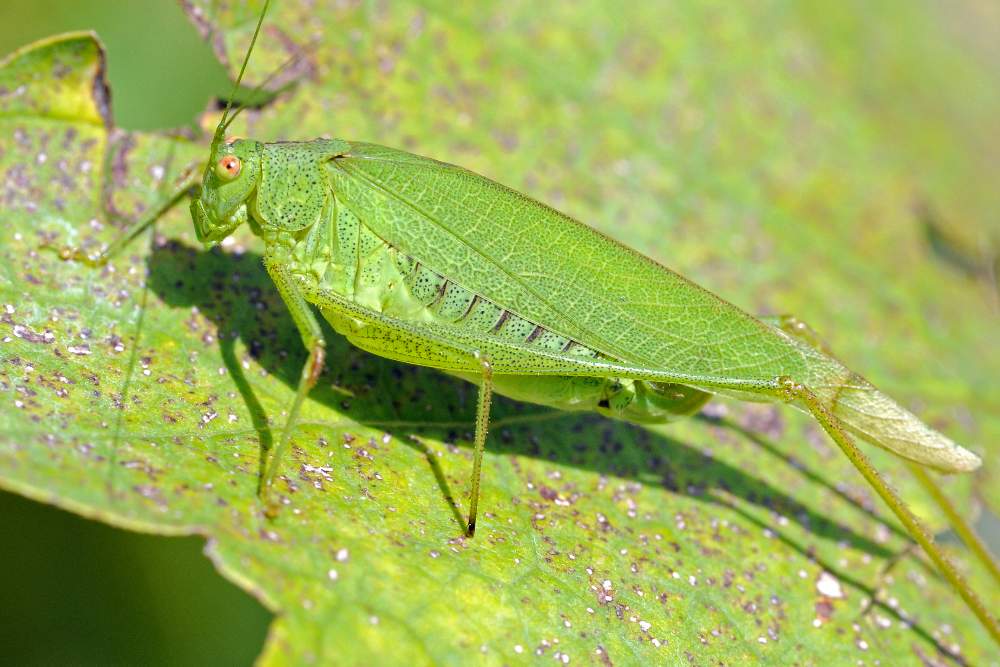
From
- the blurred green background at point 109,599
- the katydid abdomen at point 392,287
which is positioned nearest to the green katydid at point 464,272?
the katydid abdomen at point 392,287

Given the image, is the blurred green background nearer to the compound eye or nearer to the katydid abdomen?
the katydid abdomen

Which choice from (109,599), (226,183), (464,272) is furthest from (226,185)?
(109,599)

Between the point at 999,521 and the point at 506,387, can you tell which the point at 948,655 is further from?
the point at 506,387

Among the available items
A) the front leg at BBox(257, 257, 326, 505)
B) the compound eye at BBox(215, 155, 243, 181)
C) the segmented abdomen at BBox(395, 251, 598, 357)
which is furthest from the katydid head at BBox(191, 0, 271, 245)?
the segmented abdomen at BBox(395, 251, 598, 357)

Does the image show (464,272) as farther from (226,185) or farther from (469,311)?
(226,185)

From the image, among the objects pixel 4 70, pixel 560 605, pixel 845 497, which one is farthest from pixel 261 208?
pixel 845 497

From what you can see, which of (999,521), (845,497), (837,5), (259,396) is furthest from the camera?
(837,5)

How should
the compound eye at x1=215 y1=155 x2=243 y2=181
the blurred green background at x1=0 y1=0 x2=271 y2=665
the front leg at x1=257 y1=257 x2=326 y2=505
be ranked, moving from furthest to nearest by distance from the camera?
1. the compound eye at x1=215 y1=155 x2=243 y2=181
2. the blurred green background at x1=0 y1=0 x2=271 y2=665
3. the front leg at x1=257 y1=257 x2=326 y2=505
